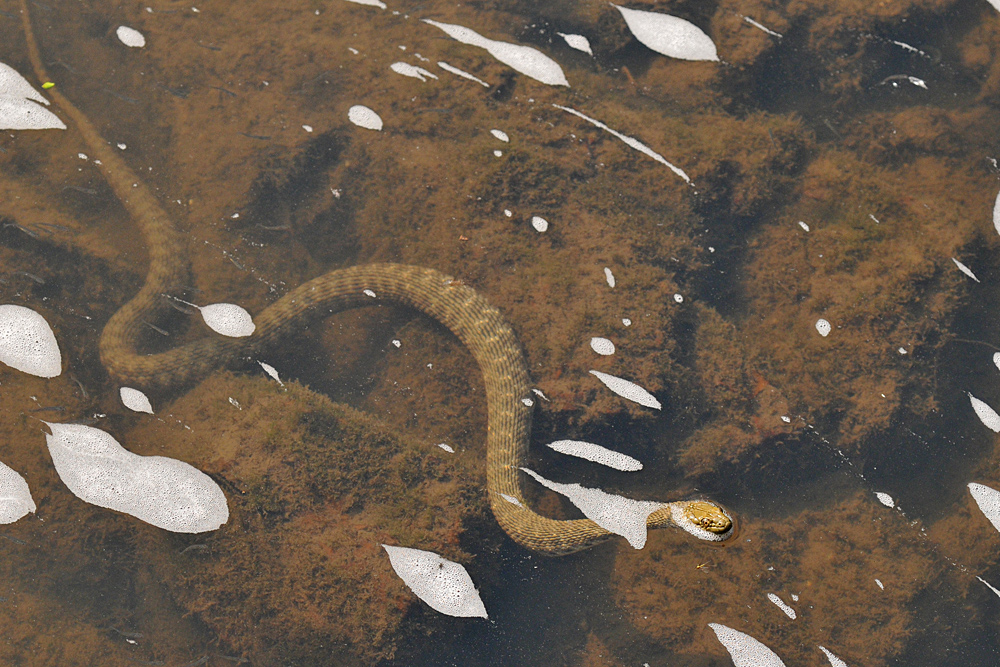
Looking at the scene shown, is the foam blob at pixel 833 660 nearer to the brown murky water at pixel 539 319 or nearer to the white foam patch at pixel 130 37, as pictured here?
the brown murky water at pixel 539 319

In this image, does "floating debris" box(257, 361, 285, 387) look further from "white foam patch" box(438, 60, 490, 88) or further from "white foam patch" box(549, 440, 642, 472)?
"white foam patch" box(438, 60, 490, 88)

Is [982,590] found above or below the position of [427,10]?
below

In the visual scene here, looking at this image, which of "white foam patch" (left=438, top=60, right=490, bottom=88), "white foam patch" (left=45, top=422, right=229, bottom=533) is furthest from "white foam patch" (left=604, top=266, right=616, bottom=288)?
"white foam patch" (left=45, top=422, right=229, bottom=533)

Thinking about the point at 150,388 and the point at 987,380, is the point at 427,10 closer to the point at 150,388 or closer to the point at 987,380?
the point at 150,388


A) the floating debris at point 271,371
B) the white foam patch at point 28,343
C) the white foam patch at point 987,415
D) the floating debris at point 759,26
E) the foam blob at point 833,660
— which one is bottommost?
the white foam patch at point 28,343

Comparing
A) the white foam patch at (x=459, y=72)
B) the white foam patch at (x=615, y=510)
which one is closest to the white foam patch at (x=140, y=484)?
the white foam patch at (x=615, y=510)

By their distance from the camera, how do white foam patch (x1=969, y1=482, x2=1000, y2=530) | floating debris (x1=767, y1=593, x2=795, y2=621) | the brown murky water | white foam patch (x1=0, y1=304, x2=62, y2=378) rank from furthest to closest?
white foam patch (x1=0, y1=304, x2=62, y2=378) < white foam patch (x1=969, y1=482, x2=1000, y2=530) < the brown murky water < floating debris (x1=767, y1=593, x2=795, y2=621)

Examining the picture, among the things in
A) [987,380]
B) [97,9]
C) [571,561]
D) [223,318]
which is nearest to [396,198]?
[223,318]
